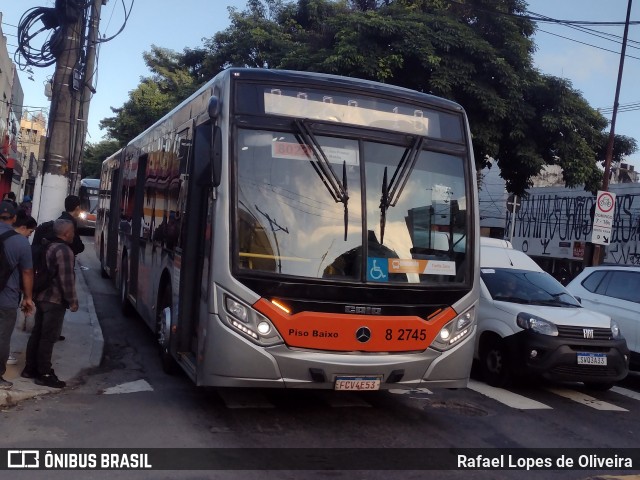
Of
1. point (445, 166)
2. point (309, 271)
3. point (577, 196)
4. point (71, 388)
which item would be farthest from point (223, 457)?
point (577, 196)

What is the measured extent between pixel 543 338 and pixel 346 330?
363 centimetres

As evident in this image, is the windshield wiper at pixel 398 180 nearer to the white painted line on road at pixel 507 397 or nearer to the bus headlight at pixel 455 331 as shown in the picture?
Answer: the bus headlight at pixel 455 331

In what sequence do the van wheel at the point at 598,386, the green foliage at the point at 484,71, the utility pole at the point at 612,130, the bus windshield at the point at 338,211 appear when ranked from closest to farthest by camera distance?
the bus windshield at the point at 338,211
the van wheel at the point at 598,386
the green foliage at the point at 484,71
the utility pole at the point at 612,130

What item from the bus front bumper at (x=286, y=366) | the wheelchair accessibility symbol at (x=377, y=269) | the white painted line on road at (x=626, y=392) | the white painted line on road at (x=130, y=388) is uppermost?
the wheelchair accessibility symbol at (x=377, y=269)

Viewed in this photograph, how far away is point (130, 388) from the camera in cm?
766

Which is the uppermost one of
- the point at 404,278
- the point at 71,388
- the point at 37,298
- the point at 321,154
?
the point at 321,154

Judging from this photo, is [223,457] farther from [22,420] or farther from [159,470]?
[22,420]

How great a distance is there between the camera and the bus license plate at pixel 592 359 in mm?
8750

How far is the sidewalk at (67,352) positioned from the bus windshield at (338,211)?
274 cm

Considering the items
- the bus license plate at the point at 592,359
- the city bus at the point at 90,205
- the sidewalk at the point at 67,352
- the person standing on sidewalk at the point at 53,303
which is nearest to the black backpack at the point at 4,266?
the person standing on sidewalk at the point at 53,303

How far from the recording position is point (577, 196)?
110ft

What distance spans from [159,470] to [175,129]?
4613 millimetres

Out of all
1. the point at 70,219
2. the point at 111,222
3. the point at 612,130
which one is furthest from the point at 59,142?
the point at 612,130

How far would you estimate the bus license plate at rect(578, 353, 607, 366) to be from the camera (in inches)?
344
